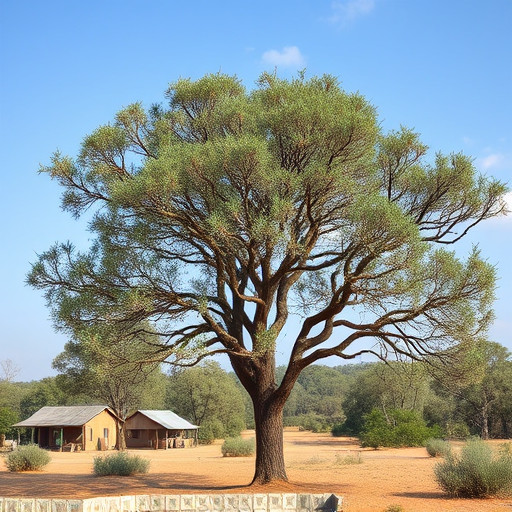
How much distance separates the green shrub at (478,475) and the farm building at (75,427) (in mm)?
36722

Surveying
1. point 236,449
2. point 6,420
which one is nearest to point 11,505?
point 236,449

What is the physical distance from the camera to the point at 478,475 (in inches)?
642

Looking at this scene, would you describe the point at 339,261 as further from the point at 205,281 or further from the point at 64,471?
the point at 64,471

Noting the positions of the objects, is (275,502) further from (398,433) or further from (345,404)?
(345,404)

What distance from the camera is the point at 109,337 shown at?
15938mm

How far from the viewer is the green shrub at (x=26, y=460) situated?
92.3 feet

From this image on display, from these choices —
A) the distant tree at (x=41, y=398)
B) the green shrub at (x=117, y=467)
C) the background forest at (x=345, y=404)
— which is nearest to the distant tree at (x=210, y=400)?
the background forest at (x=345, y=404)

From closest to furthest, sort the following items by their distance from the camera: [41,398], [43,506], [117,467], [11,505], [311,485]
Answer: [43,506] → [11,505] → [311,485] → [117,467] → [41,398]

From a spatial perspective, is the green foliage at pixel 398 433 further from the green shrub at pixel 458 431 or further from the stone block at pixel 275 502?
the stone block at pixel 275 502

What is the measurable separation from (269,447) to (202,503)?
3743 mm

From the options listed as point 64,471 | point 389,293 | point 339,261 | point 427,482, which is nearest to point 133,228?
point 339,261

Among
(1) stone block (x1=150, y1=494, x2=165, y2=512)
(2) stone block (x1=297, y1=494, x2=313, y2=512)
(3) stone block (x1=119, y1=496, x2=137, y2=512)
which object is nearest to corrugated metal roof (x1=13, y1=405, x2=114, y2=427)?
(1) stone block (x1=150, y1=494, x2=165, y2=512)

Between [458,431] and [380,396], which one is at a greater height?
[380,396]

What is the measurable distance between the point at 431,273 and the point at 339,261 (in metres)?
2.45
